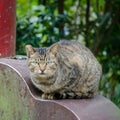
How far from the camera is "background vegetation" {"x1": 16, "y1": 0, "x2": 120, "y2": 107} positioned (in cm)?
569

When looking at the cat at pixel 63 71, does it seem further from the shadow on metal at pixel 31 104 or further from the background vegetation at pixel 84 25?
the background vegetation at pixel 84 25

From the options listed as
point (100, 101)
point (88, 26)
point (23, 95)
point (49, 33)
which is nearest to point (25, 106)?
point (23, 95)

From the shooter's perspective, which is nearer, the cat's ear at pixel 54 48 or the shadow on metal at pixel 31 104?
the shadow on metal at pixel 31 104

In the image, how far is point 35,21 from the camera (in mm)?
5703

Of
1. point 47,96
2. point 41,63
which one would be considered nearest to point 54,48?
point 41,63

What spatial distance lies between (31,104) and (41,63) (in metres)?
0.26

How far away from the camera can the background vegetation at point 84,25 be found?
5.69 metres

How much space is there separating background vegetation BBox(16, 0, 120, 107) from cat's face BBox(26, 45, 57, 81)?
223 centimetres

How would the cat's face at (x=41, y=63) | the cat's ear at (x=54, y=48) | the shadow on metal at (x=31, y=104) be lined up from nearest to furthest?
the shadow on metal at (x=31, y=104) → the cat's face at (x=41, y=63) → the cat's ear at (x=54, y=48)

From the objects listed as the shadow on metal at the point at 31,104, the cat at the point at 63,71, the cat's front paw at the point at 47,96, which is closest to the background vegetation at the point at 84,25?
the cat at the point at 63,71

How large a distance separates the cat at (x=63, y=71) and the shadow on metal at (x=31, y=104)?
0.25 ft

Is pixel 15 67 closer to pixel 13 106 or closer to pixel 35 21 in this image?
pixel 13 106

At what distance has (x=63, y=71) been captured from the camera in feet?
11.4

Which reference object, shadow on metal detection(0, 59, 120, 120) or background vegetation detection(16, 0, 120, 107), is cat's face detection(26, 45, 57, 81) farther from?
background vegetation detection(16, 0, 120, 107)
